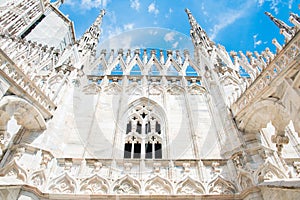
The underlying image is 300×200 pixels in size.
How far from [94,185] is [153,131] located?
9.47 feet

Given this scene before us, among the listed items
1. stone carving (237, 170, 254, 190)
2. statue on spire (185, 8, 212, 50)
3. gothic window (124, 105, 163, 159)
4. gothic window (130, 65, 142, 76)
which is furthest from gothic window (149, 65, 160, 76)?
stone carving (237, 170, 254, 190)

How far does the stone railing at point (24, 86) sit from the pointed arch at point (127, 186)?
309cm

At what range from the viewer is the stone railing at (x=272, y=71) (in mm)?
4929

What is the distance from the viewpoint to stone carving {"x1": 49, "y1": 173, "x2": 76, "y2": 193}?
18.5 feet

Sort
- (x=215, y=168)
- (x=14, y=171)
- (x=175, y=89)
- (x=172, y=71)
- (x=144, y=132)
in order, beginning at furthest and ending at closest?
(x=172, y=71)
(x=175, y=89)
(x=144, y=132)
(x=215, y=168)
(x=14, y=171)

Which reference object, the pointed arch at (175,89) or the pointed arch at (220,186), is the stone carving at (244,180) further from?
the pointed arch at (175,89)

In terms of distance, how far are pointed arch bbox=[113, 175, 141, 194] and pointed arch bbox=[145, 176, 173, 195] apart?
265 millimetres

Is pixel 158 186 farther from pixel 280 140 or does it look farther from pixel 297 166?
pixel 297 166

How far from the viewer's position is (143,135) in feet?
25.7

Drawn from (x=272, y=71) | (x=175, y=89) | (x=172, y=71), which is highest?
(x=172, y=71)

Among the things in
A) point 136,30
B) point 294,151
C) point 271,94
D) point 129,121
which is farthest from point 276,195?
point 136,30

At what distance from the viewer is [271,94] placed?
5.63 metres

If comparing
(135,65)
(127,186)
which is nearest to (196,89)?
(135,65)

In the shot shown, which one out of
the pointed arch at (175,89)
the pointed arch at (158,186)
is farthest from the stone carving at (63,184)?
the pointed arch at (175,89)
